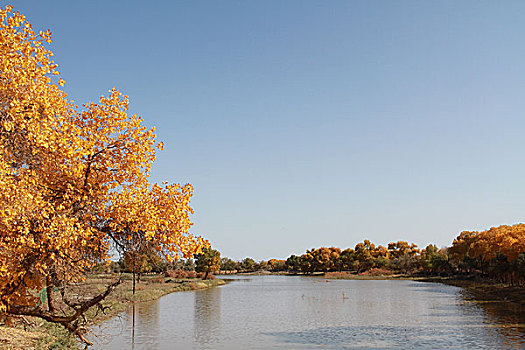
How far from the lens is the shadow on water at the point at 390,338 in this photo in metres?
23.5

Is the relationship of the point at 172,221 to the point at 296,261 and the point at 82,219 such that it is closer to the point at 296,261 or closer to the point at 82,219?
the point at 82,219

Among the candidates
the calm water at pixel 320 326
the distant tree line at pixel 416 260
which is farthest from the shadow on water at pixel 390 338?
the distant tree line at pixel 416 260

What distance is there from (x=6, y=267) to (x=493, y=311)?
37.7 m

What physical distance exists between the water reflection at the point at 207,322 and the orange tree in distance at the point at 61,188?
557 inches

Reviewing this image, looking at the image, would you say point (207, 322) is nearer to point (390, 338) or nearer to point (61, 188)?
point (390, 338)

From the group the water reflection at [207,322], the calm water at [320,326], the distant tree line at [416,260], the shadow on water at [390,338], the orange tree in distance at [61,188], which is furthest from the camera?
the distant tree line at [416,260]

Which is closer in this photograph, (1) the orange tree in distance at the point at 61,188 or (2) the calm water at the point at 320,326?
(1) the orange tree in distance at the point at 61,188

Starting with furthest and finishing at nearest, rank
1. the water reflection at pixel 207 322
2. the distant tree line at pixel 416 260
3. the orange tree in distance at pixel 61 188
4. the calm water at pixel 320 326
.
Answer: the distant tree line at pixel 416 260 < the water reflection at pixel 207 322 < the calm water at pixel 320 326 < the orange tree in distance at pixel 61 188

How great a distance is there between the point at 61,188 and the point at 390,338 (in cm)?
2149

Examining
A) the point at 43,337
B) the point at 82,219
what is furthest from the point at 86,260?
the point at 43,337

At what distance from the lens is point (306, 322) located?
107 ft

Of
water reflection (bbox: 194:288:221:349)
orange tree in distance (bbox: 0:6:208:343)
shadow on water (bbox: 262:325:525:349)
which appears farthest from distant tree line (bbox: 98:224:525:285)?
orange tree in distance (bbox: 0:6:208:343)

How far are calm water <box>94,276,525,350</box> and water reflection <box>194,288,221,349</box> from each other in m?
0.06

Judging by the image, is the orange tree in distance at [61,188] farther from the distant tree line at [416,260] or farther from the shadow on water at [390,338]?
the distant tree line at [416,260]
